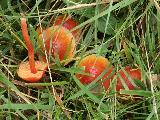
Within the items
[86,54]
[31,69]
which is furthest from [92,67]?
[31,69]

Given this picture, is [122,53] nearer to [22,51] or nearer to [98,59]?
[98,59]

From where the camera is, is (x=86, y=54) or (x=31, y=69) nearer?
(x=31, y=69)

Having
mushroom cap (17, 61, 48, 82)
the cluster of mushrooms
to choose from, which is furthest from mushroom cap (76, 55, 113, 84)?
mushroom cap (17, 61, 48, 82)

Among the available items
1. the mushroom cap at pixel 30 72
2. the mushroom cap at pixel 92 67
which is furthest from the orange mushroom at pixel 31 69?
the mushroom cap at pixel 92 67

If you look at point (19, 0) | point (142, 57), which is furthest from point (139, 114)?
point (19, 0)

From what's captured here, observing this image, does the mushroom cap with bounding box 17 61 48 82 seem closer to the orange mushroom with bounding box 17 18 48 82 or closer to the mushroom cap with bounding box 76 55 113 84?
the orange mushroom with bounding box 17 18 48 82

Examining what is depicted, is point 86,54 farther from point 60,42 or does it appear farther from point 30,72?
point 30,72

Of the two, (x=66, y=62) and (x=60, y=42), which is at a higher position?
(x=60, y=42)
